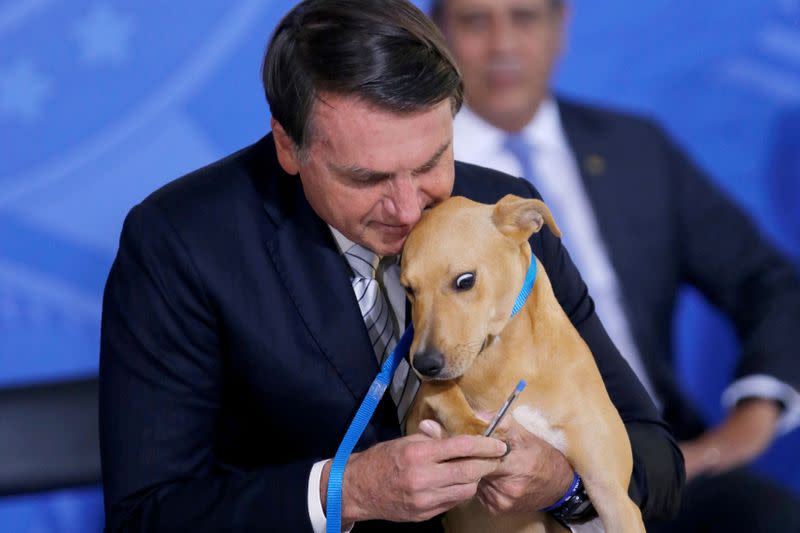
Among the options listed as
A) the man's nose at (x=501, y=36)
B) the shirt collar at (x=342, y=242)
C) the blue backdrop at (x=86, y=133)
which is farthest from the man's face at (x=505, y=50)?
the shirt collar at (x=342, y=242)

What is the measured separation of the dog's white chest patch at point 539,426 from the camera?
1362 millimetres

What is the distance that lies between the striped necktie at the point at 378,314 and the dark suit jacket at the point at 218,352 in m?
0.03

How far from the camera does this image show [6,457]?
2092mm

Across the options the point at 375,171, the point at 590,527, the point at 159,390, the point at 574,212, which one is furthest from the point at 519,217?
the point at 574,212

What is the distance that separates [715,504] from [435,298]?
1253 mm

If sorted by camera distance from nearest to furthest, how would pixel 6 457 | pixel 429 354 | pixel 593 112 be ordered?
pixel 429 354, pixel 6 457, pixel 593 112

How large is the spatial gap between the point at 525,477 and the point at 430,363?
204 mm

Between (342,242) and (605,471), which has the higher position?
(342,242)

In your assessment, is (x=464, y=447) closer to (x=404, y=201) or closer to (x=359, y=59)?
(x=404, y=201)

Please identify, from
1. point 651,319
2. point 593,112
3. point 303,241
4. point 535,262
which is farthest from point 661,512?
point 593,112

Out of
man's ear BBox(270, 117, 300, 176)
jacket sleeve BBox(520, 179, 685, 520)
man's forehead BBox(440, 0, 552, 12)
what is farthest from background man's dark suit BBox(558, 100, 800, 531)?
man's ear BBox(270, 117, 300, 176)

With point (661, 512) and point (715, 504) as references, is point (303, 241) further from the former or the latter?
point (715, 504)

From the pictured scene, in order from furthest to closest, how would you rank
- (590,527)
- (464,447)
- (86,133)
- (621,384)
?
(86,133), (621,384), (590,527), (464,447)

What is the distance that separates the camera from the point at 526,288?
139 cm
